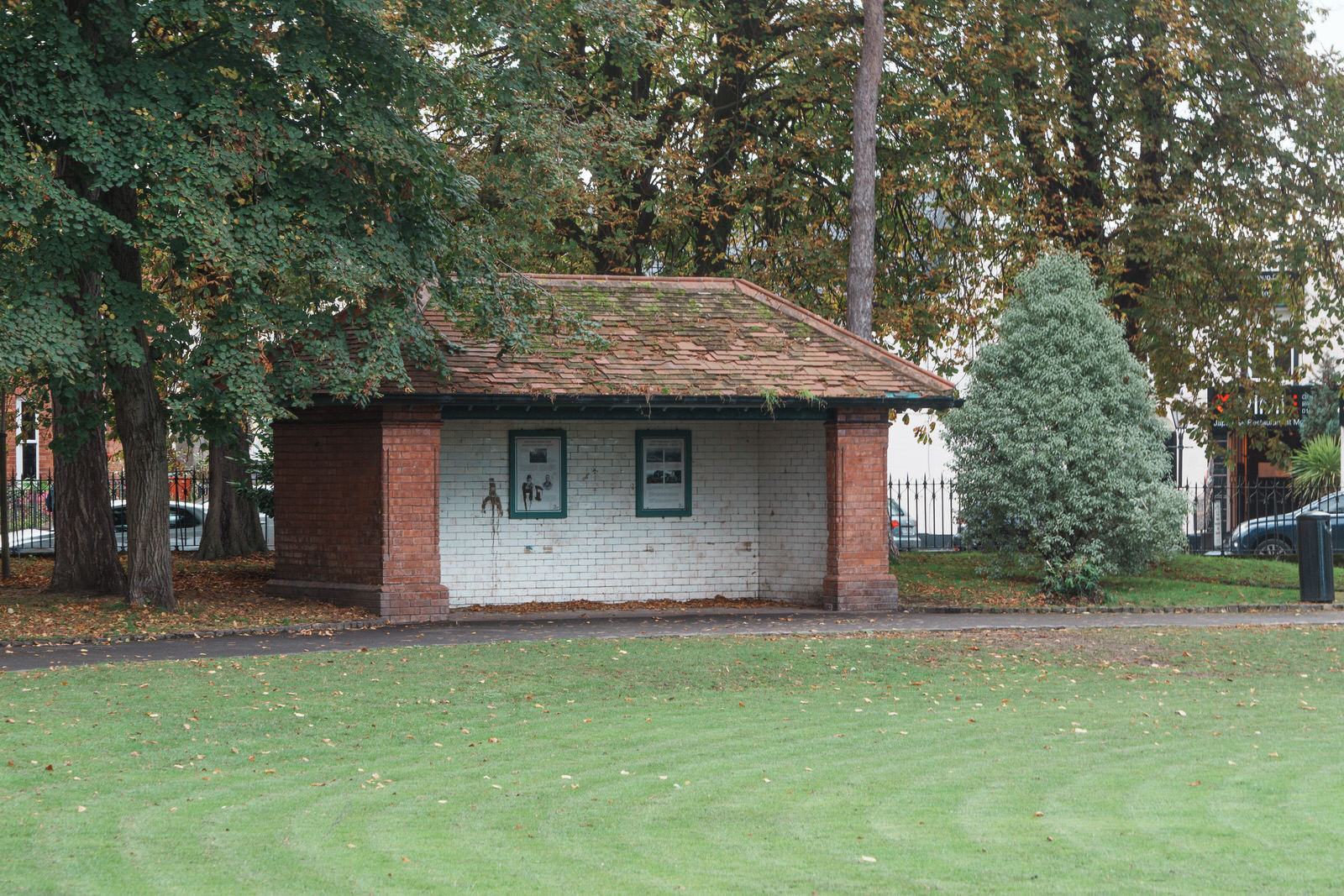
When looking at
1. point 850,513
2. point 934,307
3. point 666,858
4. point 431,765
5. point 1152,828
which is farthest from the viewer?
point 934,307

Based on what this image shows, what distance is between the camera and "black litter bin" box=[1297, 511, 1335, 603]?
1847cm

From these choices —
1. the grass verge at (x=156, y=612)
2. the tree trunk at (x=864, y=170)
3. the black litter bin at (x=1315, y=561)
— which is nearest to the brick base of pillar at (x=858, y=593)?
the tree trunk at (x=864, y=170)

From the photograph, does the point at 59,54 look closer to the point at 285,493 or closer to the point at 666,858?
the point at 285,493

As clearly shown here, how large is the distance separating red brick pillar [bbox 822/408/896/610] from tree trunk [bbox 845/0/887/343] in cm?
381

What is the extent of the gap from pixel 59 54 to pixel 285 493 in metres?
6.05

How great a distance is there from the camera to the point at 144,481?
15.8m

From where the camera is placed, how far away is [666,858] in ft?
19.7

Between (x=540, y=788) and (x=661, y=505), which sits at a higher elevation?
(x=661, y=505)

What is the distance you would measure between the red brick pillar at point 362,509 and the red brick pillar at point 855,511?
4821 mm

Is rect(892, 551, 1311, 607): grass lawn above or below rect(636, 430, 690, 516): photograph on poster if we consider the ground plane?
below

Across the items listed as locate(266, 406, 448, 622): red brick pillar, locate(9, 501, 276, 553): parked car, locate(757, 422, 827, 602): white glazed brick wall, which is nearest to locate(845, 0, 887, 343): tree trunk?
locate(757, 422, 827, 602): white glazed brick wall

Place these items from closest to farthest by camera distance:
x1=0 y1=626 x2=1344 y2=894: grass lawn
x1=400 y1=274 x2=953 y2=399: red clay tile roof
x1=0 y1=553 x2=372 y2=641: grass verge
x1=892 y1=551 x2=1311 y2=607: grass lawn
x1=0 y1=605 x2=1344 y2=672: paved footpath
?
x1=0 y1=626 x2=1344 y2=894: grass lawn
x1=0 y1=605 x2=1344 y2=672: paved footpath
x1=0 y1=553 x2=372 y2=641: grass verge
x1=400 y1=274 x2=953 y2=399: red clay tile roof
x1=892 y1=551 x2=1311 y2=607: grass lawn

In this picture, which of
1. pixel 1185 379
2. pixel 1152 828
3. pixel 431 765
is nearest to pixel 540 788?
pixel 431 765

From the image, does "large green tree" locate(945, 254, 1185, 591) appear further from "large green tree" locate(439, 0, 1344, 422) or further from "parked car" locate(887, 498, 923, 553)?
"parked car" locate(887, 498, 923, 553)
